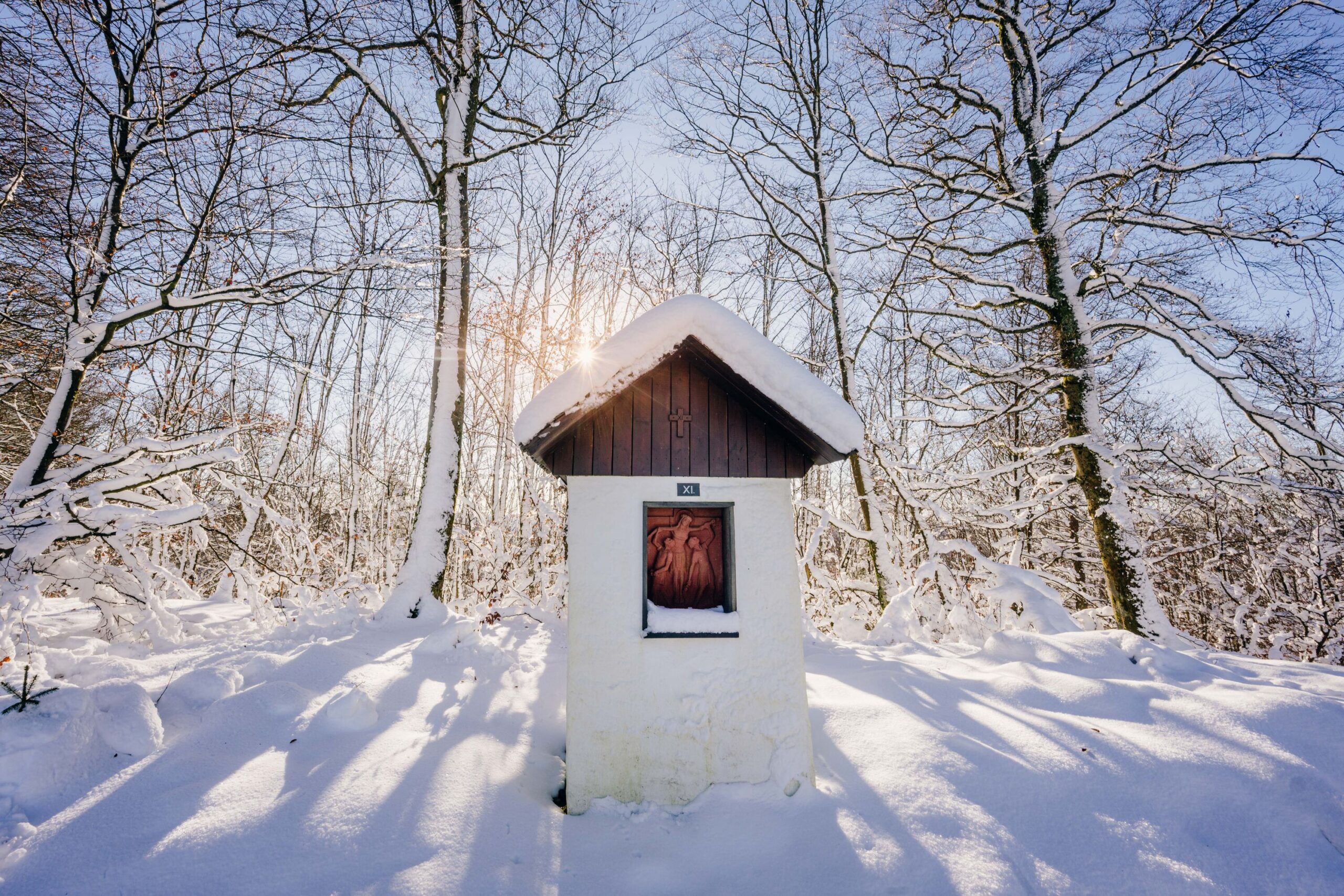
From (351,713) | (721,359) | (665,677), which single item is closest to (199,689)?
(351,713)

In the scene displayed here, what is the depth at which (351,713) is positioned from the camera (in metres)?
3.77

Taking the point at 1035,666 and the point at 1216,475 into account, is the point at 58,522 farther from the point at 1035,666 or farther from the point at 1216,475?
the point at 1216,475

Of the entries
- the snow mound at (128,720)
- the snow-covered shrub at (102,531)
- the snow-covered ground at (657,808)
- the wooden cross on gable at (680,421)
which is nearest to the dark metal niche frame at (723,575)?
the wooden cross on gable at (680,421)

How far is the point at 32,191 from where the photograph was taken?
5.53 m

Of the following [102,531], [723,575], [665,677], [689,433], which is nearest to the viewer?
[665,677]

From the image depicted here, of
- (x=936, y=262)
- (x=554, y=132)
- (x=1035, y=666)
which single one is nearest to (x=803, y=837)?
(x=1035, y=666)

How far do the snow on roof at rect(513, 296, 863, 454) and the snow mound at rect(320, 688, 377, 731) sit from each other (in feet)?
7.72

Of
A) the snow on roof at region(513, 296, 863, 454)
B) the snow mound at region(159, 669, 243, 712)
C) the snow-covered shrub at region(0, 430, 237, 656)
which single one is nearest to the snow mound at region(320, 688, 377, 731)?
the snow mound at region(159, 669, 243, 712)

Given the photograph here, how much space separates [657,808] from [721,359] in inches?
116

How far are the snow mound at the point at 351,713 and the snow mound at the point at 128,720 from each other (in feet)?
2.95

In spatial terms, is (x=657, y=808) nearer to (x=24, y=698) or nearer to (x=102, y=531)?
(x=24, y=698)

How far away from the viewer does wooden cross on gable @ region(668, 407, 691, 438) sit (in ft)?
12.3

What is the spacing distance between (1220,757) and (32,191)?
11484 mm

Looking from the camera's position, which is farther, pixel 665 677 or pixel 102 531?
pixel 102 531
